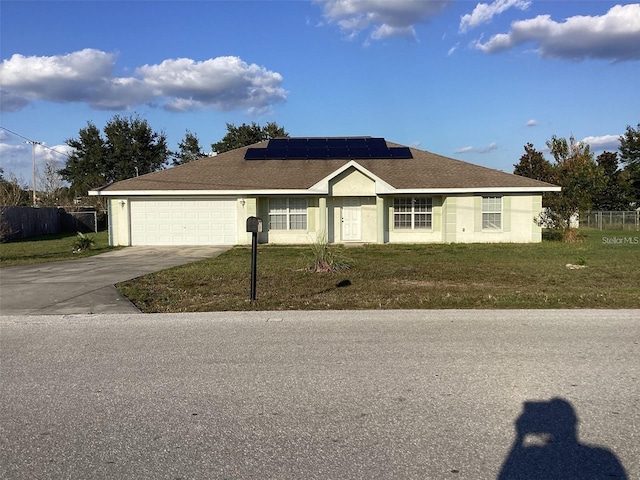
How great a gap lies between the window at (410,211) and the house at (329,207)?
5cm

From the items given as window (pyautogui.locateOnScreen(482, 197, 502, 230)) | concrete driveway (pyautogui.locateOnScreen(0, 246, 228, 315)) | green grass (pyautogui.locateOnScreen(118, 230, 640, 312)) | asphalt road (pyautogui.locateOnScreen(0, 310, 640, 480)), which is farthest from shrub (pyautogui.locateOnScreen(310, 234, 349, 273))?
Answer: window (pyautogui.locateOnScreen(482, 197, 502, 230))

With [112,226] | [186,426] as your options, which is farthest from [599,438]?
[112,226]

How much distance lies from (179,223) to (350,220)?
25.1 ft

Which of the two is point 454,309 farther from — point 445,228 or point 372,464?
point 445,228

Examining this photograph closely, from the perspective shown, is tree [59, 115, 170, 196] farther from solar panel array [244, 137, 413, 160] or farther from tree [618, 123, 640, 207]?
tree [618, 123, 640, 207]

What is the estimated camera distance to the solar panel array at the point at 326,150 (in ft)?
89.7

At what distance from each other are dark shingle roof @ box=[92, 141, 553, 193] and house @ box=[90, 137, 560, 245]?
0.07 meters

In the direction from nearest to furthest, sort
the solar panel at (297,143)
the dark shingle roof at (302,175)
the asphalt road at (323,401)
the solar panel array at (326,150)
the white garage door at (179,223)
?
the asphalt road at (323,401), the dark shingle roof at (302,175), the white garage door at (179,223), the solar panel array at (326,150), the solar panel at (297,143)

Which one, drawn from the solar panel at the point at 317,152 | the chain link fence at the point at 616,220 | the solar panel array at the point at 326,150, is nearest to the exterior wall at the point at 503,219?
the solar panel array at the point at 326,150

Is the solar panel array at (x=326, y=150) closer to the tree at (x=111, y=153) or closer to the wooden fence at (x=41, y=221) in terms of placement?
the wooden fence at (x=41, y=221)

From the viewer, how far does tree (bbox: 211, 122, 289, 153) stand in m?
53.8

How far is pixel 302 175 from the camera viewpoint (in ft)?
81.3

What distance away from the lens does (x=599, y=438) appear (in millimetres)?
3822

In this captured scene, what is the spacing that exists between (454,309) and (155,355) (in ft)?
16.1
